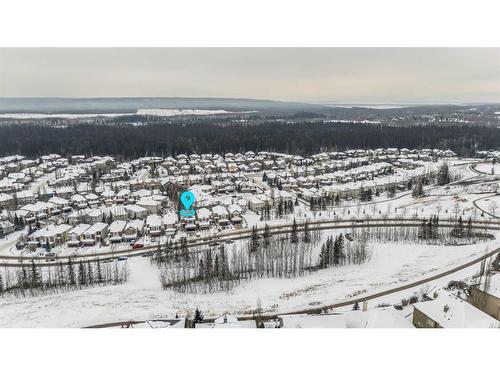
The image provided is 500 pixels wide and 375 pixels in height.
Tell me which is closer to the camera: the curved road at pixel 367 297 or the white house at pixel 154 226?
the curved road at pixel 367 297

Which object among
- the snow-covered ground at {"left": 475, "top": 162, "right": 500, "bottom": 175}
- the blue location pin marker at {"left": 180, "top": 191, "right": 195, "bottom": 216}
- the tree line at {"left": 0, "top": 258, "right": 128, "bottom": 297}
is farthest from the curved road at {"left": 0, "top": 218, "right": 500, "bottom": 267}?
the snow-covered ground at {"left": 475, "top": 162, "right": 500, "bottom": 175}

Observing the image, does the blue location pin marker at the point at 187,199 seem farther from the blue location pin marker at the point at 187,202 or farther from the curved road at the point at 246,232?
the curved road at the point at 246,232

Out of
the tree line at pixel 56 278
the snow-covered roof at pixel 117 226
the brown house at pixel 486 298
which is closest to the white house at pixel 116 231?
the snow-covered roof at pixel 117 226

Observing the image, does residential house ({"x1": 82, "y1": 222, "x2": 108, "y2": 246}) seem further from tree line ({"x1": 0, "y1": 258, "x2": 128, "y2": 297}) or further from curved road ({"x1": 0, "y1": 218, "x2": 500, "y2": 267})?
tree line ({"x1": 0, "y1": 258, "x2": 128, "y2": 297})

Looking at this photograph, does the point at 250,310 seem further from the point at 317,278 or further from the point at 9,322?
the point at 9,322

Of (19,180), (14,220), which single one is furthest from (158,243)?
(19,180)
